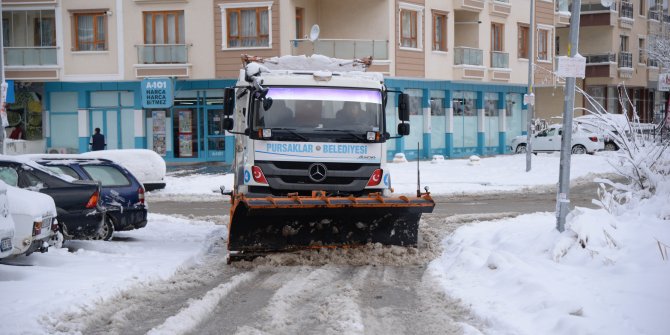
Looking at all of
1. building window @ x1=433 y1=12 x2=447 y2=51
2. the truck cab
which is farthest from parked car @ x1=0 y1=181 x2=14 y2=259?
building window @ x1=433 y1=12 x2=447 y2=51

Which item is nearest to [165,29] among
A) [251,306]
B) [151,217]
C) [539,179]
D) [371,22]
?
[371,22]

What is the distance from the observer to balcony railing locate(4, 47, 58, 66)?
38.5 meters

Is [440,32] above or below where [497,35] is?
below

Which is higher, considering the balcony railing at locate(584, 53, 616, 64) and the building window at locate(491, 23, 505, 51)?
the building window at locate(491, 23, 505, 51)

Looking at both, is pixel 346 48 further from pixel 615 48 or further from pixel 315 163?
pixel 615 48

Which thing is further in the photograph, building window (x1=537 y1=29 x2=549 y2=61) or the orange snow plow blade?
building window (x1=537 y1=29 x2=549 y2=61)

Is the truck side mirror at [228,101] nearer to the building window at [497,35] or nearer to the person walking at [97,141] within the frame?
the person walking at [97,141]

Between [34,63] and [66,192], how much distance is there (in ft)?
87.0

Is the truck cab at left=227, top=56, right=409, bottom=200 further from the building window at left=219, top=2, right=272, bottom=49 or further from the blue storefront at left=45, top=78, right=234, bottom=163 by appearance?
the blue storefront at left=45, top=78, right=234, bottom=163

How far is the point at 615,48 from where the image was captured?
56438 mm

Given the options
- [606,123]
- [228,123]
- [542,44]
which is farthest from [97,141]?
[542,44]

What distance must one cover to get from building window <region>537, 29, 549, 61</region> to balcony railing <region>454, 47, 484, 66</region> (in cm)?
639

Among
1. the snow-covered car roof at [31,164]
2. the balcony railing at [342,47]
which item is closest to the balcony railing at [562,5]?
the balcony railing at [342,47]

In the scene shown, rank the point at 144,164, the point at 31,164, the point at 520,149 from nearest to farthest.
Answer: the point at 31,164 → the point at 144,164 → the point at 520,149
